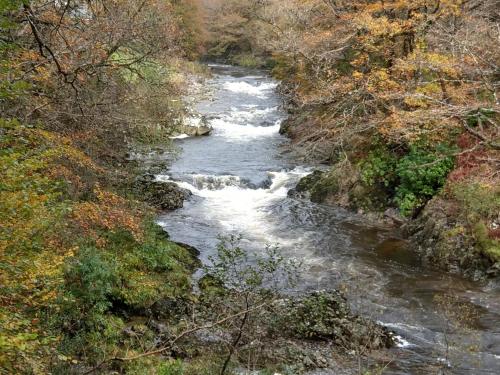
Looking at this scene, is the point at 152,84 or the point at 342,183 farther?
the point at 342,183

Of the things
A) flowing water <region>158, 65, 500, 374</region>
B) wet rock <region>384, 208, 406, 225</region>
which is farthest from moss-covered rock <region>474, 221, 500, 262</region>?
wet rock <region>384, 208, 406, 225</region>

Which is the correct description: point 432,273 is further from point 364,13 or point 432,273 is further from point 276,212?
point 364,13

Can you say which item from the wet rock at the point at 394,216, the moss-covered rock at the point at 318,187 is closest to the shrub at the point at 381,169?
the wet rock at the point at 394,216

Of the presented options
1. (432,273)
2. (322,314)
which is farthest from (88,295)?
(432,273)

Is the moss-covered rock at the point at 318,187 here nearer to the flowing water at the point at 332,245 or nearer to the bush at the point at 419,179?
the flowing water at the point at 332,245

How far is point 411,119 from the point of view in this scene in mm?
11609

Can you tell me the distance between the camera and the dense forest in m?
5.74

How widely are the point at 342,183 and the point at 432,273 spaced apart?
526 centimetres

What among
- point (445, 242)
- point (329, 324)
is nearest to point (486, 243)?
point (445, 242)

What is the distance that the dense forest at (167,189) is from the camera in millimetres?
5738

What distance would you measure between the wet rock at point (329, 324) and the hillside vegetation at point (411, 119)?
3.90 metres

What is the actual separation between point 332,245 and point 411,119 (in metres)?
3.77

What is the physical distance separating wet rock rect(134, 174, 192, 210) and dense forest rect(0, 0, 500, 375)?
0.07m

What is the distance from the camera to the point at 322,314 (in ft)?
30.2
